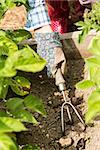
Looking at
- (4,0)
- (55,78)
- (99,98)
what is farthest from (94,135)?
(99,98)

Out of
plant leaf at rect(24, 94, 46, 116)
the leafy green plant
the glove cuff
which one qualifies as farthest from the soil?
the leafy green plant

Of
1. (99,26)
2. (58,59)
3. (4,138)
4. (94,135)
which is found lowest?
(94,135)

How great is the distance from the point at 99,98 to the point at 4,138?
0.69 ft

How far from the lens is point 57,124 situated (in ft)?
6.27

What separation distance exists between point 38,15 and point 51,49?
280 millimetres

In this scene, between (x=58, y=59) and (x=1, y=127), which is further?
(x=58, y=59)

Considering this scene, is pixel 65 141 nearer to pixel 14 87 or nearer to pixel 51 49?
pixel 51 49

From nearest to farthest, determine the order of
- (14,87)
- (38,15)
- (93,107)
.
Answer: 1. (93,107)
2. (14,87)
3. (38,15)

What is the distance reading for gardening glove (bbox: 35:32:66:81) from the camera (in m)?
2.09

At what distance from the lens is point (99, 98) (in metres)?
0.91

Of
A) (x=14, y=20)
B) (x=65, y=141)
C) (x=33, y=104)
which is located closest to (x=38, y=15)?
(x=14, y=20)

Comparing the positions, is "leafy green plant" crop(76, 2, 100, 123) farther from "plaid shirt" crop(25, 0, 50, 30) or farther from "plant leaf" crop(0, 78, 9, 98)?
"plaid shirt" crop(25, 0, 50, 30)

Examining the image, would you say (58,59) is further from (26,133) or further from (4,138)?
(4,138)

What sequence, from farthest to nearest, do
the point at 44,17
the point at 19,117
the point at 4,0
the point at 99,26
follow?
the point at 44,17
the point at 99,26
the point at 4,0
the point at 19,117
